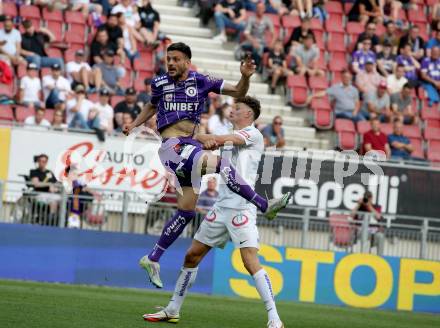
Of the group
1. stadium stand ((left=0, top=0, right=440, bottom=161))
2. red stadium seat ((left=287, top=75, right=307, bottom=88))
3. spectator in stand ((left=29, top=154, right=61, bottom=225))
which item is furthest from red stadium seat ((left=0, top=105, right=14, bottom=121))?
red stadium seat ((left=287, top=75, right=307, bottom=88))

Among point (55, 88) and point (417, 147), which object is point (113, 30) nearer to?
point (55, 88)

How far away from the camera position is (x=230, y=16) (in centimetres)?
2327

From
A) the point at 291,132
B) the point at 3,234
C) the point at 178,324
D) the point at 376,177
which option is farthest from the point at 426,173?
the point at 178,324

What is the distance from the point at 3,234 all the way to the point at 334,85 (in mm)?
8920

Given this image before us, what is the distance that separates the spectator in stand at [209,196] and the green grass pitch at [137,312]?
5.95 feet

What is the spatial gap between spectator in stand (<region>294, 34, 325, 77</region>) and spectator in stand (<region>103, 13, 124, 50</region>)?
408 cm

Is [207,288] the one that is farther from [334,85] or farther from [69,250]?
[334,85]

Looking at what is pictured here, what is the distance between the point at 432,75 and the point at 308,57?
328 centimetres

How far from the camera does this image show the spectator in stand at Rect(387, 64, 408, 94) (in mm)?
23736

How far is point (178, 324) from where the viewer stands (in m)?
10.8

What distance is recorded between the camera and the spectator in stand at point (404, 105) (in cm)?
2311

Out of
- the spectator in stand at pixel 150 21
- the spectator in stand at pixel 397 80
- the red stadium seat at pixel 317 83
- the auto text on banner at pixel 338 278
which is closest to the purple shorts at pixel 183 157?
the auto text on banner at pixel 338 278

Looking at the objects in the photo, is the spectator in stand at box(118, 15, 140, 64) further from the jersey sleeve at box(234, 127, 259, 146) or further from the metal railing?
the jersey sleeve at box(234, 127, 259, 146)

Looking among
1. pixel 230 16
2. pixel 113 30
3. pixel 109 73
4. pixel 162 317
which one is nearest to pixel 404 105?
pixel 230 16
